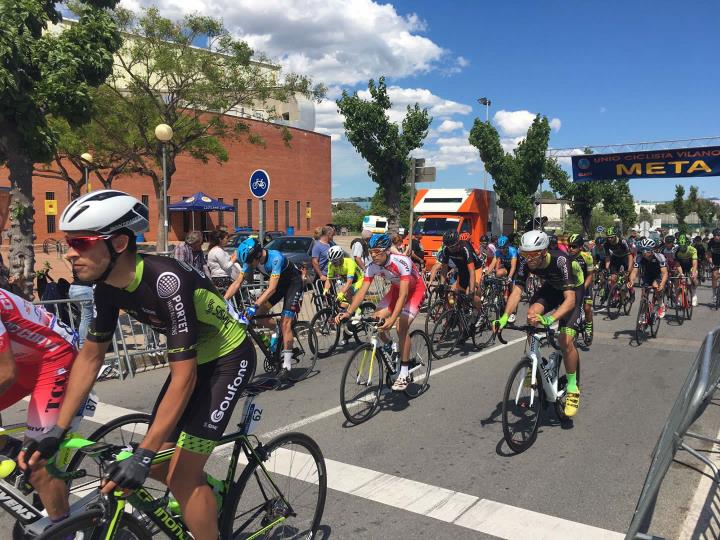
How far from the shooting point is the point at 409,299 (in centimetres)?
661

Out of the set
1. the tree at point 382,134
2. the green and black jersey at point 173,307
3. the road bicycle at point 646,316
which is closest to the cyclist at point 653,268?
the road bicycle at point 646,316

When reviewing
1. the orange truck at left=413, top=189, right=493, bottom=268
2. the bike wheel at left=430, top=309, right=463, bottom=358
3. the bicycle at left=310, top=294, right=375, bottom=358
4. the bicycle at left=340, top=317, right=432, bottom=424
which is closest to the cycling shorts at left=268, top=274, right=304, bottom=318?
the bicycle at left=340, top=317, right=432, bottom=424

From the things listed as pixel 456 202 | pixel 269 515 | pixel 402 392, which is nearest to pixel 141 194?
pixel 456 202

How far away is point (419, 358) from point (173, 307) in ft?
15.8

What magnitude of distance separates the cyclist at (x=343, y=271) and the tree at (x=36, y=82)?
4.75 metres

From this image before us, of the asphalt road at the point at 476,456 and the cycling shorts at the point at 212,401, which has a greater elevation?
the cycling shorts at the point at 212,401

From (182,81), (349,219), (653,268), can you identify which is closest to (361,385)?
(653,268)

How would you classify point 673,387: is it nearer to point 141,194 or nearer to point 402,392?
point 402,392

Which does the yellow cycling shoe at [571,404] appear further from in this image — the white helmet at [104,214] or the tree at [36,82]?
the tree at [36,82]

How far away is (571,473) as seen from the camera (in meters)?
4.64

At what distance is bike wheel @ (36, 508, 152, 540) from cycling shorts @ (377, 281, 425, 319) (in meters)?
4.23

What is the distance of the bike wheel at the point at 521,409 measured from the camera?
5.04 meters

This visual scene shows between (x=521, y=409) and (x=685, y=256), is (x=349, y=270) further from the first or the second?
(x=685, y=256)

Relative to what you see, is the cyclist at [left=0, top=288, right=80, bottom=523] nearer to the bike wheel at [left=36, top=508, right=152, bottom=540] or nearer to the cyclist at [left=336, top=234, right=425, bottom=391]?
the bike wheel at [left=36, top=508, right=152, bottom=540]
